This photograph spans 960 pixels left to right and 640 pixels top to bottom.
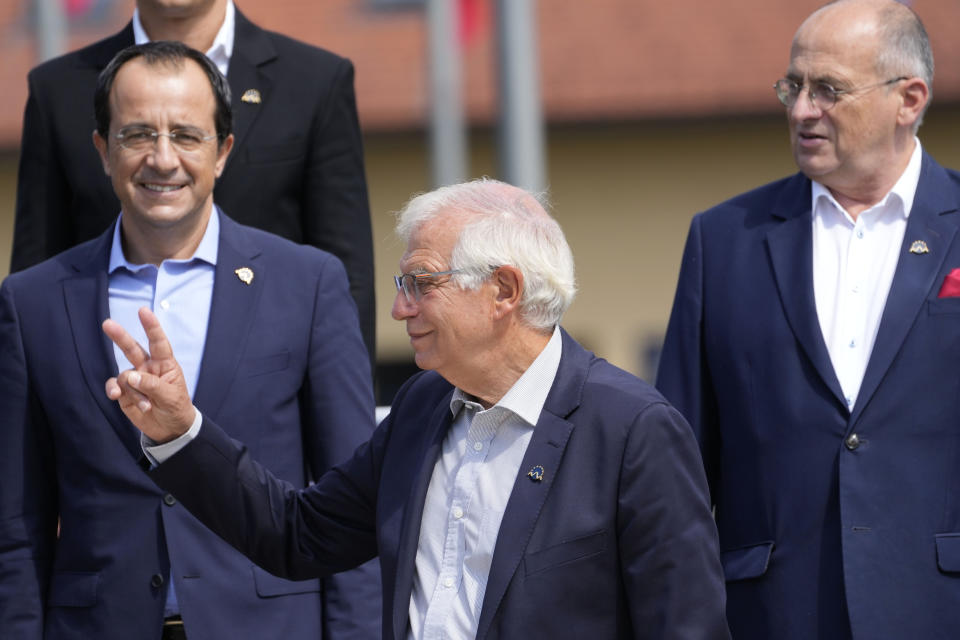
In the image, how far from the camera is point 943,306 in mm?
3904

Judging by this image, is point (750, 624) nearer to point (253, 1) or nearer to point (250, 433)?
point (250, 433)

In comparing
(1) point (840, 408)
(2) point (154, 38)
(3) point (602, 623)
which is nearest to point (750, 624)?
(1) point (840, 408)

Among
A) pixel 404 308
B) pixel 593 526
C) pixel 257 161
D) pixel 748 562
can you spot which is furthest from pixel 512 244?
pixel 257 161

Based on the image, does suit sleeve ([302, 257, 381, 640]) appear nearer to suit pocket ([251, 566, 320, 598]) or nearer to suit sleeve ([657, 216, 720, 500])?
suit pocket ([251, 566, 320, 598])

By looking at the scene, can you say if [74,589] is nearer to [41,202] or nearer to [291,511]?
[291,511]

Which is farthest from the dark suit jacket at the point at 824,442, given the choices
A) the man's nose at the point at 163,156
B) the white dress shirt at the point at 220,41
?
the white dress shirt at the point at 220,41

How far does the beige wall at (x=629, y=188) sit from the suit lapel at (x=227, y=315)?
10643 millimetres

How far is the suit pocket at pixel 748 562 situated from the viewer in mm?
3922

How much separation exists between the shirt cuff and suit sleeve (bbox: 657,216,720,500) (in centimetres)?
124

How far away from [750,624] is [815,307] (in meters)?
0.76

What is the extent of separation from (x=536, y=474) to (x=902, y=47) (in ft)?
5.79

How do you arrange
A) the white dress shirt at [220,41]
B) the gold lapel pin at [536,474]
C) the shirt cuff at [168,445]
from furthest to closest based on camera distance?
the white dress shirt at [220,41] → the shirt cuff at [168,445] → the gold lapel pin at [536,474]

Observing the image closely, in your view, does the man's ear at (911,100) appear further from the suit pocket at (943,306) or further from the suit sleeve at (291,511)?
the suit sleeve at (291,511)

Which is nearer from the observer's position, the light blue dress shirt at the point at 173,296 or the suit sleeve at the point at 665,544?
the suit sleeve at the point at 665,544
